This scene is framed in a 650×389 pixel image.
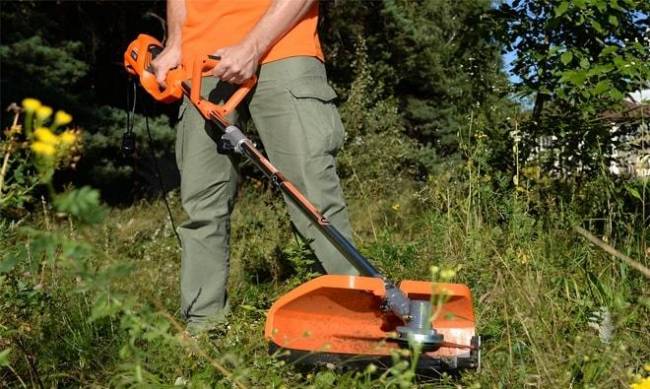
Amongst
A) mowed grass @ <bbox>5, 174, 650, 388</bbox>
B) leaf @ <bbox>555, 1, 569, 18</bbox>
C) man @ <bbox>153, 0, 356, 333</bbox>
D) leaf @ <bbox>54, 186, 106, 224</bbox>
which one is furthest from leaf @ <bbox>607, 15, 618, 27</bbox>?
leaf @ <bbox>54, 186, 106, 224</bbox>

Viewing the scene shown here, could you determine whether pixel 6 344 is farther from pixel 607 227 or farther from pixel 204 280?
pixel 607 227

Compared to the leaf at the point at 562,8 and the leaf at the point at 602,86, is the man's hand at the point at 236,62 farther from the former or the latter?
the leaf at the point at 602,86

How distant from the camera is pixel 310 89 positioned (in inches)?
106

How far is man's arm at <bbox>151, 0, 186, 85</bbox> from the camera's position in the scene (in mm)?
2834

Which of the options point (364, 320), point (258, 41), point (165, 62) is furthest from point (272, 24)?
point (364, 320)

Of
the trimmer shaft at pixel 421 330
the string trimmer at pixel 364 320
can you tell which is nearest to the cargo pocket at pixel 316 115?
the string trimmer at pixel 364 320

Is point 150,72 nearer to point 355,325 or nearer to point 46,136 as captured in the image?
point 355,325

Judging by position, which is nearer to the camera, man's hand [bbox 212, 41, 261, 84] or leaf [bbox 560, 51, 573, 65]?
man's hand [bbox 212, 41, 261, 84]

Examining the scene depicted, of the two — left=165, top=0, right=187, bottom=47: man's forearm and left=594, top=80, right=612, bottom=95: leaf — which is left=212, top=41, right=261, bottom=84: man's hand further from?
left=594, top=80, right=612, bottom=95: leaf

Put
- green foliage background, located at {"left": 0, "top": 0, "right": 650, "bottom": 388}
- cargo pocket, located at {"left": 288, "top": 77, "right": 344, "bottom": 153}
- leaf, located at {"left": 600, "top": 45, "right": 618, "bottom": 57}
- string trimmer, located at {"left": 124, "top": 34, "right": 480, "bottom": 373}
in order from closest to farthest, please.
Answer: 1. green foliage background, located at {"left": 0, "top": 0, "right": 650, "bottom": 388}
2. string trimmer, located at {"left": 124, "top": 34, "right": 480, "bottom": 373}
3. cargo pocket, located at {"left": 288, "top": 77, "right": 344, "bottom": 153}
4. leaf, located at {"left": 600, "top": 45, "right": 618, "bottom": 57}

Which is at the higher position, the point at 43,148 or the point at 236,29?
the point at 236,29

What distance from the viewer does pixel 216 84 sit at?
9.39ft

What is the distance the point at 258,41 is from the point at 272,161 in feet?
1.37

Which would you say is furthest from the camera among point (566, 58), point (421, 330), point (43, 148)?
point (566, 58)
